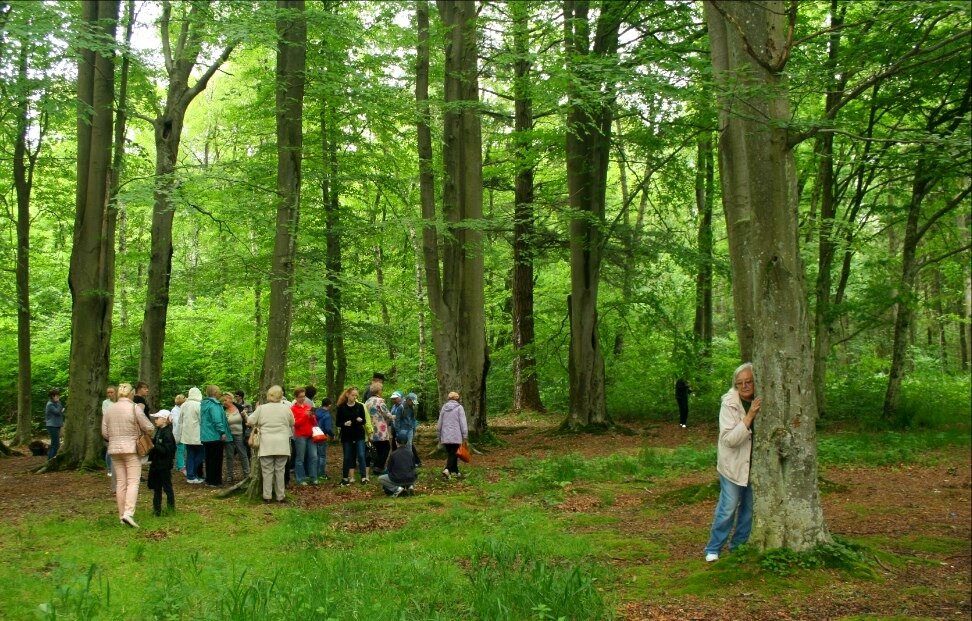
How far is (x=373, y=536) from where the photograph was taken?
27.6 ft

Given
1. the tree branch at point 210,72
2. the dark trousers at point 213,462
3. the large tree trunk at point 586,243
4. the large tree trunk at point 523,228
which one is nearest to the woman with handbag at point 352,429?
the dark trousers at point 213,462

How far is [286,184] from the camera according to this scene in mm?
11383

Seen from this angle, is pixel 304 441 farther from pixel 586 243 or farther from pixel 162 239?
pixel 586 243

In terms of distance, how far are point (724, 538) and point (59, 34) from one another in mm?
9160

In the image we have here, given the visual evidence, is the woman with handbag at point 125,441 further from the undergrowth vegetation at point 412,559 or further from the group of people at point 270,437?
the undergrowth vegetation at point 412,559

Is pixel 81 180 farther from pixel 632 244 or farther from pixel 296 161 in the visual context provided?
pixel 632 244

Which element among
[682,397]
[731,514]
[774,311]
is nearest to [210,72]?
[682,397]

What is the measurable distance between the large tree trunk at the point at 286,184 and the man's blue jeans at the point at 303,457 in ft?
5.69

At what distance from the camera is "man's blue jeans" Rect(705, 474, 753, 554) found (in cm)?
643

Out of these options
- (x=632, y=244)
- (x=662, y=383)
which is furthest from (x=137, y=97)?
(x=662, y=383)

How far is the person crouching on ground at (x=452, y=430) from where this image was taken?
13.0 metres

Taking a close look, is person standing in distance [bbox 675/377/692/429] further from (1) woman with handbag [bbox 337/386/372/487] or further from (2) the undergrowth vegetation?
(1) woman with handbag [bbox 337/386/372/487]

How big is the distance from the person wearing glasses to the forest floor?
41 centimetres

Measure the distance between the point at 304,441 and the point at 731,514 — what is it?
26.5 feet
